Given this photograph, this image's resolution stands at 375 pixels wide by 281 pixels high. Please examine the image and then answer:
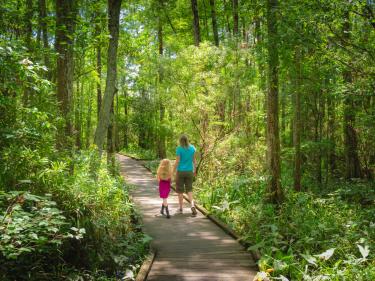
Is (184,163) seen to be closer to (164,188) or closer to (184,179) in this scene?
(184,179)

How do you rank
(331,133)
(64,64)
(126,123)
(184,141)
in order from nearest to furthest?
1. (64,64)
2. (184,141)
3. (331,133)
4. (126,123)

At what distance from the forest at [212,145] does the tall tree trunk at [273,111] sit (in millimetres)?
27

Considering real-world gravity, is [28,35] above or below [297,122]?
above

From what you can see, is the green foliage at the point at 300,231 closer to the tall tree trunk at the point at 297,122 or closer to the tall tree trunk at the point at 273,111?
the tall tree trunk at the point at 273,111

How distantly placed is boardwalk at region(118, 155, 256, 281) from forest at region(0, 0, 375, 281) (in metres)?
0.33

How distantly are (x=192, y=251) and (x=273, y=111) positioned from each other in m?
3.94

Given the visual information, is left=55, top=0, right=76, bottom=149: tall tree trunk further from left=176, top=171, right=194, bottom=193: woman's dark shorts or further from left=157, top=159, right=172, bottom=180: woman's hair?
left=176, top=171, right=194, bottom=193: woman's dark shorts

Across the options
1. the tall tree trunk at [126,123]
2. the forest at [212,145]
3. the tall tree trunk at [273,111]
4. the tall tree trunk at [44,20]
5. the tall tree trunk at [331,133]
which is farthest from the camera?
the tall tree trunk at [126,123]

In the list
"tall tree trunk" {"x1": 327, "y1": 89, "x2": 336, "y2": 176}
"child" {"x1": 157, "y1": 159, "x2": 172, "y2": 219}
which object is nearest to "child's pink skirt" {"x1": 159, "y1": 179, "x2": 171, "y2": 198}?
"child" {"x1": 157, "y1": 159, "x2": 172, "y2": 219}

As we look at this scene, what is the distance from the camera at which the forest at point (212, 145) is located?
5266 millimetres

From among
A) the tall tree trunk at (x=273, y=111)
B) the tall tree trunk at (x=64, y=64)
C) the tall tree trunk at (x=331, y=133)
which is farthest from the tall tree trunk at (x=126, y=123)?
the tall tree trunk at (x=64, y=64)

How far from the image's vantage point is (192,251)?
666 cm

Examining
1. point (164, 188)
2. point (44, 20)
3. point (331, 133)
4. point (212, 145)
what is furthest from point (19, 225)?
point (331, 133)

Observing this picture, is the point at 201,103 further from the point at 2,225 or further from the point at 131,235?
the point at 2,225
